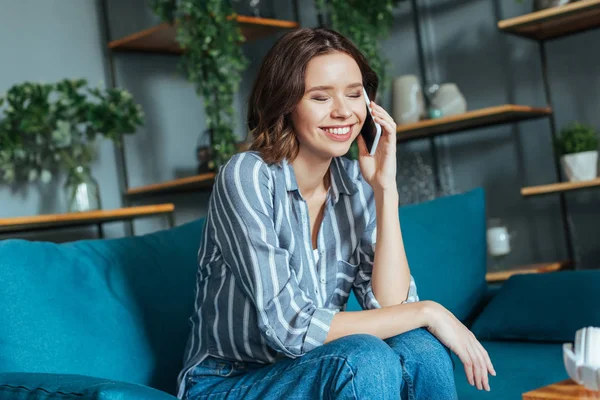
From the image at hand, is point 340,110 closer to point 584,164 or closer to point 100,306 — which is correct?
point 100,306

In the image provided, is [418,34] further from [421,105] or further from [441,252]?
[441,252]

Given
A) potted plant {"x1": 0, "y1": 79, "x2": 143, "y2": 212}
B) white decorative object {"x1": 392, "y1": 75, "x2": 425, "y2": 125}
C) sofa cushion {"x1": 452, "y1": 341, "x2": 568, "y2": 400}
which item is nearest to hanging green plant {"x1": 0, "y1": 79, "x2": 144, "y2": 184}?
potted plant {"x1": 0, "y1": 79, "x2": 143, "y2": 212}

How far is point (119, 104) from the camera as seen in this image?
3.30m

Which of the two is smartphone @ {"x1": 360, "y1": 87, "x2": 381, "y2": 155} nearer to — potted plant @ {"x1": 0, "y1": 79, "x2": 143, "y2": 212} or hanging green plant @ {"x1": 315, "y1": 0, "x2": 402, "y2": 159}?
hanging green plant @ {"x1": 315, "y1": 0, "x2": 402, "y2": 159}

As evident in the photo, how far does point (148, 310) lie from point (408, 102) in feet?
6.45

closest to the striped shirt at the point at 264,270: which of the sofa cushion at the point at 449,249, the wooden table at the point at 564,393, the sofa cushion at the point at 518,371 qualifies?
the sofa cushion at the point at 518,371

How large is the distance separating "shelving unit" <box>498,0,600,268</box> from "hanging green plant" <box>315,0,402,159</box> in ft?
1.73

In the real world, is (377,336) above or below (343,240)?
below

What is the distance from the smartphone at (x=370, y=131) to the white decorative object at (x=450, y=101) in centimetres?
149

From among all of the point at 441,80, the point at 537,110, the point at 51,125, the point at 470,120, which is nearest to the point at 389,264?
the point at 470,120

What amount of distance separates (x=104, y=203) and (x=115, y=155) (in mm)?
242

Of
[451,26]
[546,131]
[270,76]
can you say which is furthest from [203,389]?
[451,26]

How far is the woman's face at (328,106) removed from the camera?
1.67 m

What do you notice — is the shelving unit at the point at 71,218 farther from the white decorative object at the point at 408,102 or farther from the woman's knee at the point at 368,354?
the woman's knee at the point at 368,354
